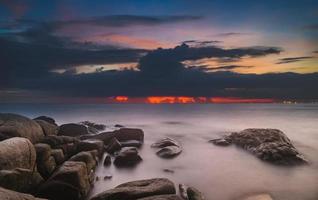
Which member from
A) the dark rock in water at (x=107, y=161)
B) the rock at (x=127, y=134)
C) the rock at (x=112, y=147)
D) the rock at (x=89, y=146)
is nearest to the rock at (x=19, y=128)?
the rock at (x=89, y=146)

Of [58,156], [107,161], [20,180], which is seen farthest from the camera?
[107,161]

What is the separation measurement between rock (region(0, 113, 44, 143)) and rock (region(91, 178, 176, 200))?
762cm

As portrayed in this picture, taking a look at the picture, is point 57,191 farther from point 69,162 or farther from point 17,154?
point 17,154

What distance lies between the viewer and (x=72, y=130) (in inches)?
1081

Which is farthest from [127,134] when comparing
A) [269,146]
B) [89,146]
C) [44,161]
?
[44,161]

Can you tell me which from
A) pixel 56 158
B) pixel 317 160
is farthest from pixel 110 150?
pixel 317 160

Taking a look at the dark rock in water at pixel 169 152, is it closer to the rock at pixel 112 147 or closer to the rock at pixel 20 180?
the rock at pixel 112 147

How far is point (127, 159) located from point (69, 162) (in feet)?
20.1

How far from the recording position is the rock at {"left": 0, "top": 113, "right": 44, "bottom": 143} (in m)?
→ 16.6

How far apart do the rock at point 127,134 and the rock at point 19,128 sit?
25.4 ft

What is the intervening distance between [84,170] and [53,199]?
6.57ft

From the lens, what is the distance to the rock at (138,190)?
11.0m

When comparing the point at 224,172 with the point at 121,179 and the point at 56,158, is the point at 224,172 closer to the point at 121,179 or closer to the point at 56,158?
the point at 121,179

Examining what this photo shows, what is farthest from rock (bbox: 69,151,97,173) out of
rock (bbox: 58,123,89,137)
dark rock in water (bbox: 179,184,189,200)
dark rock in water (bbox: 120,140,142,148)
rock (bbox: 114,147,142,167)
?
rock (bbox: 58,123,89,137)
